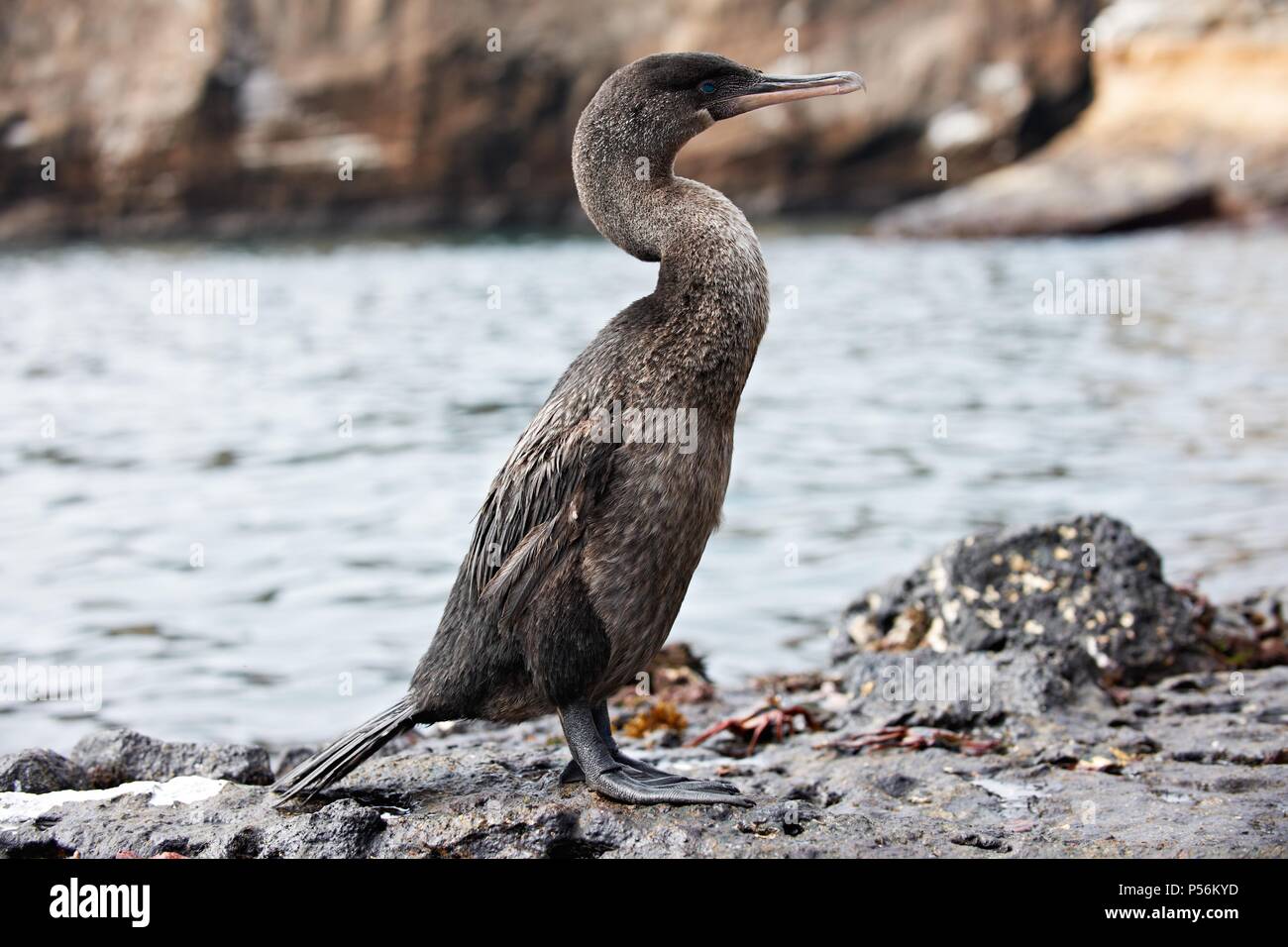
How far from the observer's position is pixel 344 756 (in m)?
3.51

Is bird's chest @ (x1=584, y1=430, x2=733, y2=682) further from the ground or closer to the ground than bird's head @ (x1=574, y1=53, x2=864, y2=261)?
closer to the ground

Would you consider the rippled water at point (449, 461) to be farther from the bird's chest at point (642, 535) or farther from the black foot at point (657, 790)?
the bird's chest at point (642, 535)

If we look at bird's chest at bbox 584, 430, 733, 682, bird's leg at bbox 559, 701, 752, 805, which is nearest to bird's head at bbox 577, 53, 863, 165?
bird's chest at bbox 584, 430, 733, 682

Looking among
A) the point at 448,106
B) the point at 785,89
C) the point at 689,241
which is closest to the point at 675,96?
the point at 785,89

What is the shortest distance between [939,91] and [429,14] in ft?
46.9

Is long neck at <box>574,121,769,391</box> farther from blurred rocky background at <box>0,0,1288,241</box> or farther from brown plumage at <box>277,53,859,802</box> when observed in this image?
blurred rocky background at <box>0,0,1288,241</box>

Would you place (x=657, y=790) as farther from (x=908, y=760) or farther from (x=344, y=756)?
(x=908, y=760)

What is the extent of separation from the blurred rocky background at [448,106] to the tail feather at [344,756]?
31.8 meters

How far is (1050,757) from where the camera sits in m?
4.29

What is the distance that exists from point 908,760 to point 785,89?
78.4 inches

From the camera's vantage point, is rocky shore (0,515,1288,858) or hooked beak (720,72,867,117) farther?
hooked beak (720,72,867,117)

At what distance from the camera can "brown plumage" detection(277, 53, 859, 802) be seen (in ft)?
11.3

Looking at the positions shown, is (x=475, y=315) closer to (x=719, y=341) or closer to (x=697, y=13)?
(x=719, y=341)

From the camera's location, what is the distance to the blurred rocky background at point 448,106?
116 feet
